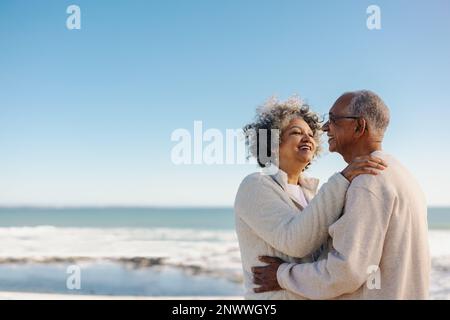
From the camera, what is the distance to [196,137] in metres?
3.91

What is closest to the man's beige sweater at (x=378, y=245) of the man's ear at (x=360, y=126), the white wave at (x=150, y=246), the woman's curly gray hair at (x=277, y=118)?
the man's ear at (x=360, y=126)

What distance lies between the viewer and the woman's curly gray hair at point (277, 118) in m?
2.89

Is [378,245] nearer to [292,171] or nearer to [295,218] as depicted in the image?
[295,218]

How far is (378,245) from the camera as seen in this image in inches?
83.7

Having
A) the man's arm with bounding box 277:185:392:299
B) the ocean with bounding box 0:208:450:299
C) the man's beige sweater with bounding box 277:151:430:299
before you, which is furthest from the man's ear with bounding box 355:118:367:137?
the ocean with bounding box 0:208:450:299

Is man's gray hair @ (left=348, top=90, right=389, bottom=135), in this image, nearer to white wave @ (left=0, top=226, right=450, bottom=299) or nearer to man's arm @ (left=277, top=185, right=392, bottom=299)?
man's arm @ (left=277, top=185, right=392, bottom=299)

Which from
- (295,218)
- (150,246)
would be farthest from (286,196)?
(150,246)

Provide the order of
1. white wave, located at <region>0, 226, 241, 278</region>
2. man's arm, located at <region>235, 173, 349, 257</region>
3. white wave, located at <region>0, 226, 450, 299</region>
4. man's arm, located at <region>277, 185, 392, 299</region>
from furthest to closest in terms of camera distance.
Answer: white wave, located at <region>0, 226, 241, 278</region> < white wave, located at <region>0, 226, 450, 299</region> < man's arm, located at <region>235, 173, 349, 257</region> < man's arm, located at <region>277, 185, 392, 299</region>

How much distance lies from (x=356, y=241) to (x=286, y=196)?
0.52 metres

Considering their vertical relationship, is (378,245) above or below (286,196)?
below

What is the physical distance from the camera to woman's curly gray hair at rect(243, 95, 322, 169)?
289 centimetres
